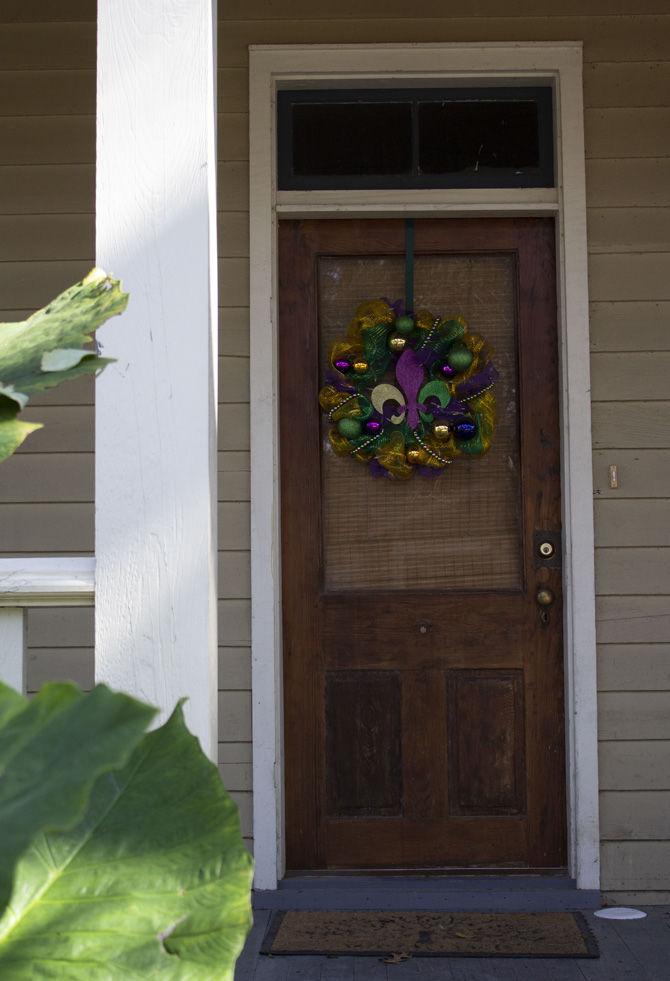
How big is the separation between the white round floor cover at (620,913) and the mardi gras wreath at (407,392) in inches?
57.5

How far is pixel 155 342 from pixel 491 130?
2.43 m

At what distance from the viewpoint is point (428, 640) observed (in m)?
3.51

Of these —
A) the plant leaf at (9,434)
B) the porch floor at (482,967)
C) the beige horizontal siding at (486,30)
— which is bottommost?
the porch floor at (482,967)

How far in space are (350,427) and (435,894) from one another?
4.95 feet

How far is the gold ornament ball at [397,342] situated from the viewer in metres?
3.49

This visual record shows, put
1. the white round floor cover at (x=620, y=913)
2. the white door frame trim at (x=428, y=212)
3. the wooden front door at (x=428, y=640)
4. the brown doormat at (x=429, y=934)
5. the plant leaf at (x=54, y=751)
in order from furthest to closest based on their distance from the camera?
the wooden front door at (x=428, y=640) → the white door frame trim at (x=428, y=212) → the white round floor cover at (x=620, y=913) → the brown doormat at (x=429, y=934) → the plant leaf at (x=54, y=751)

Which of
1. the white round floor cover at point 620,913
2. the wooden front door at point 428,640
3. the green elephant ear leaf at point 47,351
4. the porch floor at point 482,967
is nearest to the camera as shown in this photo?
the green elephant ear leaf at point 47,351

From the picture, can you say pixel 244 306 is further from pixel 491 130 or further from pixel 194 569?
pixel 194 569

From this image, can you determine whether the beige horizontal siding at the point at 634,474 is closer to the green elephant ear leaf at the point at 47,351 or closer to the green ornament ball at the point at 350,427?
the green ornament ball at the point at 350,427

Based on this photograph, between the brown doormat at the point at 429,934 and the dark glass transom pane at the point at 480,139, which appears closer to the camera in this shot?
the brown doormat at the point at 429,934

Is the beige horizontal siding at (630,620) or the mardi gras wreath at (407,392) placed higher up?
the mardi gras wreath at (407,392)

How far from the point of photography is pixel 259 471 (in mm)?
3439

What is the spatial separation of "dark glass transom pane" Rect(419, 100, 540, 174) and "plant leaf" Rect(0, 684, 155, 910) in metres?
3.27

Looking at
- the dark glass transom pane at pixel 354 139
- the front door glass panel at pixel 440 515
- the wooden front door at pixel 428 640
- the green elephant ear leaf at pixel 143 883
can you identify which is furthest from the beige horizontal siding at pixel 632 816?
the green elephant ear leaf at pixel 143 883
